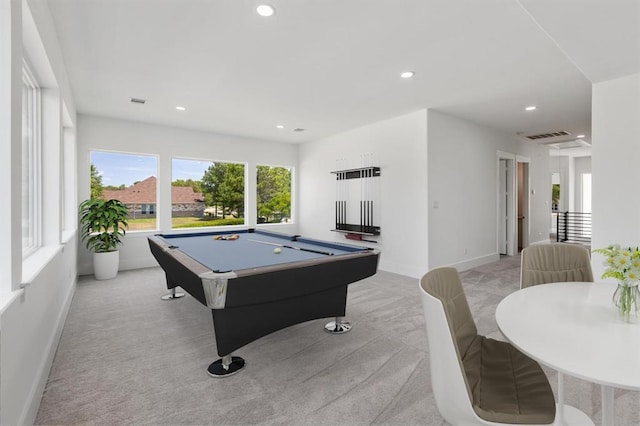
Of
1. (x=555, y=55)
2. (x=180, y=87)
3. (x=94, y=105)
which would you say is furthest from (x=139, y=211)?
(x=555, y=55)

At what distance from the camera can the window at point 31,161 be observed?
2.47 metres

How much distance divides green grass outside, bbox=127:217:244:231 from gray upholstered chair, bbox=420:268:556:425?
216 inches

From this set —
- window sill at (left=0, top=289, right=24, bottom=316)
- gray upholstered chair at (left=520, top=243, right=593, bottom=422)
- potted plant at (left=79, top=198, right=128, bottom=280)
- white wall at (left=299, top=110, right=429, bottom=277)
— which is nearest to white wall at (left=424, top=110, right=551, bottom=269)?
white wall at (left=299, top=110, right=429, bottom=277)

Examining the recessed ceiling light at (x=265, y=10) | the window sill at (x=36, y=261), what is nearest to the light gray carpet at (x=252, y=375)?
the window sill at (x=36, y=261)

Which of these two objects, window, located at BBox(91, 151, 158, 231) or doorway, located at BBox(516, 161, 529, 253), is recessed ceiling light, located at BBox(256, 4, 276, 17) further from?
doorway, located at BBox(516, 161, 529, 253)

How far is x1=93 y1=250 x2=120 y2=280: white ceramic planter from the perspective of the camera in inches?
183

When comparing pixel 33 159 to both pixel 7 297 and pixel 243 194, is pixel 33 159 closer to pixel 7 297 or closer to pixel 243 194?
pixel 7 297

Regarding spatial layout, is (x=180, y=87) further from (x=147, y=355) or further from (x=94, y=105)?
(x=147, y=355)

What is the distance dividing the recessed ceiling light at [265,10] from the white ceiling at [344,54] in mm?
42

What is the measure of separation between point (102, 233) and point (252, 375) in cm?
408

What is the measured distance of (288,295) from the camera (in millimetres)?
2037

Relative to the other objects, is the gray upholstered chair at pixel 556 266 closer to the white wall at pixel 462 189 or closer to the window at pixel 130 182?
the white wall at pixel 462 189

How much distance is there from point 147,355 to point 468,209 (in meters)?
4.98

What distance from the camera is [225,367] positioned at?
2129mm
